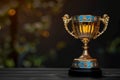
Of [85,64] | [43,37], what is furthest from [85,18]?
[43,37]

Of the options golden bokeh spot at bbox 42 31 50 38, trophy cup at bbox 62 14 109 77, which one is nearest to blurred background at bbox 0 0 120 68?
golden bokeh spot at bbox 42 31 50 38

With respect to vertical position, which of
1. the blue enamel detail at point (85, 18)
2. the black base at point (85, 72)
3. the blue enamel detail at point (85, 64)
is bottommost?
the black base at point (85, 72)

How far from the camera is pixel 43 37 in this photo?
2705 millimetres

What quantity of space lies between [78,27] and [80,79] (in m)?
0.30

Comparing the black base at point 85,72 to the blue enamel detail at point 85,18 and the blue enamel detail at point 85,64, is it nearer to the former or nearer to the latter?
the blue enamel detail at point 85,64

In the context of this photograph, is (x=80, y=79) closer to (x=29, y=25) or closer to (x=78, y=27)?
(x=78, y=27)

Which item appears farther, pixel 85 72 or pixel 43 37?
pixel 43 37

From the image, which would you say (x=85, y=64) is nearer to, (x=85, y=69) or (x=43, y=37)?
(x=85, y=69)

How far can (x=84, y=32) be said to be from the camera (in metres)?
1.54

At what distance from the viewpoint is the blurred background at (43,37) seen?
2695mm

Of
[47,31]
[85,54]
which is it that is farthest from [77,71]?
[47,31]

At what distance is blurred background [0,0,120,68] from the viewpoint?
270 cm

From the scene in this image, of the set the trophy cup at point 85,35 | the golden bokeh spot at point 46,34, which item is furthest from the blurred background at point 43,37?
→ the trophy cup at point 85,35

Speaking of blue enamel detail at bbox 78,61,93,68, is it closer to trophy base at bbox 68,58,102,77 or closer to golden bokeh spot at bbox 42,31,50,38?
trophy base at bbox 68,58,102,77
